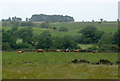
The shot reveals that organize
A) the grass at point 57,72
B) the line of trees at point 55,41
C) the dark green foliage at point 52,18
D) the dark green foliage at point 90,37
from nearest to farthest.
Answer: the grass at point 57,72, the line of trees at point 55,41, the dark green foliage at point 90,37, the dark green foliage at point 52,18

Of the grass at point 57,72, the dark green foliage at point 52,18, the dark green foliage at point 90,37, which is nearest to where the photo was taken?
the grass at point 57,72

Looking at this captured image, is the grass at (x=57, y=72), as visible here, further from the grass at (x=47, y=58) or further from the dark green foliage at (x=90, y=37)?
the dark green foliage at (x=90, y=37)

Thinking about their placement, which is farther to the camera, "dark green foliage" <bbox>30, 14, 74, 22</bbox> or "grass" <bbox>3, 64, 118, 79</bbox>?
"dark green foliage" <bbox>30, 14, 74, 22</bbox>

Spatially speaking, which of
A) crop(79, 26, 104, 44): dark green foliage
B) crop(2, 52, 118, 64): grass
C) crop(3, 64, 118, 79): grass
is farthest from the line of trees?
crop(3, 64, 118, 79): grass

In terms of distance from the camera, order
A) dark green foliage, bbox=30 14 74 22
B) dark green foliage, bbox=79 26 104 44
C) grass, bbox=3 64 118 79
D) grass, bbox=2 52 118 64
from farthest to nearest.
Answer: dark green foliage, bbox=30 14 74 22 < dark green foliage, bbox=79 26 104 44 < grass, bbox=2 52 118 64 < grass, bbox=3 64 118 79

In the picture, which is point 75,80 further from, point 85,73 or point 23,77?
point 23,77

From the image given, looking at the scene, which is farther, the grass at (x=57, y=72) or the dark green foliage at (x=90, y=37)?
the dark green foliage at (x=90, y=37)

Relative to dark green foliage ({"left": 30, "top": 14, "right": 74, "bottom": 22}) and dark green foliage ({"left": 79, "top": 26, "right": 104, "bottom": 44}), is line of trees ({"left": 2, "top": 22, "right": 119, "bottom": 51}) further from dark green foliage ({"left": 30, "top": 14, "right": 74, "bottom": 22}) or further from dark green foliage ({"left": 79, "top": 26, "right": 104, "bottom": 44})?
dark green foliage ({"left": 30, "top": 14, "right": 74, "bottom": 22})

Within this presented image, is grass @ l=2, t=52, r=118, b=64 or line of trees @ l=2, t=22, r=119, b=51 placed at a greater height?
grass @ l=2, t=52, r=118, b=64

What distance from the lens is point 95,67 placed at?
17250mm

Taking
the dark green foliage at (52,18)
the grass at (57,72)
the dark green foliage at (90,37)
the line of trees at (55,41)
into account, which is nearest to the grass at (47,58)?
the grass at (57,72)

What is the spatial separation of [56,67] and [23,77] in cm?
338

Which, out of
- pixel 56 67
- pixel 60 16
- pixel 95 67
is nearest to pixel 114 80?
pixel 95 67

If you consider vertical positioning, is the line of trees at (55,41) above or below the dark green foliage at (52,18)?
above
